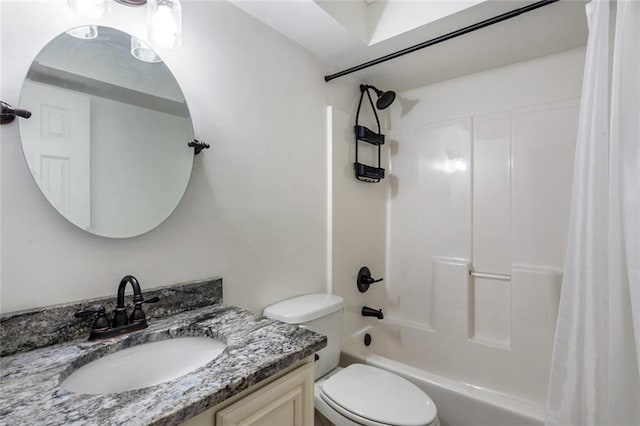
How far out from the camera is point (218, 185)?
1252mm

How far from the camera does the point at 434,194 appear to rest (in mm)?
2096

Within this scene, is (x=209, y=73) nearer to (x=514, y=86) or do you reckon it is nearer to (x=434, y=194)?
(x=434, y=194)

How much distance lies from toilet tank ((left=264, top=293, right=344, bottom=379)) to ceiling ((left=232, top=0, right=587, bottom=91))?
1.36 metres

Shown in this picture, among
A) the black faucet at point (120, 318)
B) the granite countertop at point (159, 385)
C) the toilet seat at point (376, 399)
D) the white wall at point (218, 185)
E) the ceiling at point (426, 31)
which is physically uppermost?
the ceiling at point (426, 31)

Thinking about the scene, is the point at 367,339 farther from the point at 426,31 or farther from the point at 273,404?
the point at 426,31

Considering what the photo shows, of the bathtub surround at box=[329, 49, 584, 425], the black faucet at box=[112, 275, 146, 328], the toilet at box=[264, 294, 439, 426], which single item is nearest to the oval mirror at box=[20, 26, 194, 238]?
the black faucet at box=[112, 275, 146, 328]

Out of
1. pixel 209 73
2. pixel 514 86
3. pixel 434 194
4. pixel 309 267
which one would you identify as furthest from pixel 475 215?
pixel 209 73

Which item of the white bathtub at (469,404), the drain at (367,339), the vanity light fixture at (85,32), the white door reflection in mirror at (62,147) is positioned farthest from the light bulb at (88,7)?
the drain at (367,339)

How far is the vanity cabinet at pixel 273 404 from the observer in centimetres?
65

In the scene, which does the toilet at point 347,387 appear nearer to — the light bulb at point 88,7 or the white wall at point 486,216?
the white wall at point 486,216

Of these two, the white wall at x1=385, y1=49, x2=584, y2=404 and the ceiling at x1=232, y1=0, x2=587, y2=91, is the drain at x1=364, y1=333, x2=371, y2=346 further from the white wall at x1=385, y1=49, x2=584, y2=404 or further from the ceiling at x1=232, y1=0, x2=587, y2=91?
the ceiling at x1=232, y1=0, x2=587, y2=91

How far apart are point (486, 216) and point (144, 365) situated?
1923mm

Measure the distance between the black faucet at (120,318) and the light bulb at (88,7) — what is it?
2.57 ft

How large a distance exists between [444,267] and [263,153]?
141 centimetres
